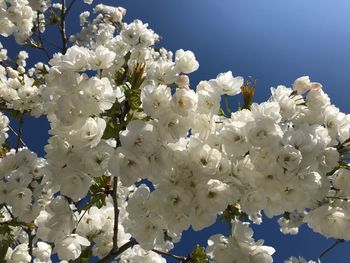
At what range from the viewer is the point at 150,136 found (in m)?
2.39

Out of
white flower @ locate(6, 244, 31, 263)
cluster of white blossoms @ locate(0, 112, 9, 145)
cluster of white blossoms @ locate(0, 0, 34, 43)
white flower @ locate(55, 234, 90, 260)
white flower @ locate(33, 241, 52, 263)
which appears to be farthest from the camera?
cluster of white blossoms @ locate(0, 0, 34, 43)

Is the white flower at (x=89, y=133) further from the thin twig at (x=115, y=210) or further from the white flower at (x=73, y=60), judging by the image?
the thin twig at (x=115, y=210)

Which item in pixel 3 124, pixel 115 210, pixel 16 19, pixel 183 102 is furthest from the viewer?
pixel 16 19

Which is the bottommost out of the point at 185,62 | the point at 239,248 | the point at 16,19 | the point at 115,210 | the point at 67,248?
the point at 239,248

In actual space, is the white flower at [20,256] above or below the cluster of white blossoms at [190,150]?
above

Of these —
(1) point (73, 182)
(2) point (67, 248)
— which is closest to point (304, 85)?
(1) point (73, 182)

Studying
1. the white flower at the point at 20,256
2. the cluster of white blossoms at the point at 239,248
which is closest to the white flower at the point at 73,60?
the cluster of white blossoms at the point at 239,248

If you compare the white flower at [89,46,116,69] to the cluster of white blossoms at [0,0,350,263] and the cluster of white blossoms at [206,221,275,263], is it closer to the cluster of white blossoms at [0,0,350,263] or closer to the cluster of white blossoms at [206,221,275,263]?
the cluster of white blossoms at [0,0,350,263]

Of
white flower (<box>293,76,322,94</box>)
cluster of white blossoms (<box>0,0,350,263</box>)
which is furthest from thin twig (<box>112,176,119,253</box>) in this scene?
white flower (<box>293,76,322,94</box>)

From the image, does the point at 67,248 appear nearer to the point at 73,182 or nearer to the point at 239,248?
the point at 73,182

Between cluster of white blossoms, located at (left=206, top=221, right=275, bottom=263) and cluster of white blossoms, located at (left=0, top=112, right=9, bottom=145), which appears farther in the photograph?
cluster of white blossoms, located at (left=0, top=112, right=9, bottom=145)

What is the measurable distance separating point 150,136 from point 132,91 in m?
0.44

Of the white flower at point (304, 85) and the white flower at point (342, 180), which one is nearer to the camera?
the white flower at point (342, 180)

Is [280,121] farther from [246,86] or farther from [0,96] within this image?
[0,96]
